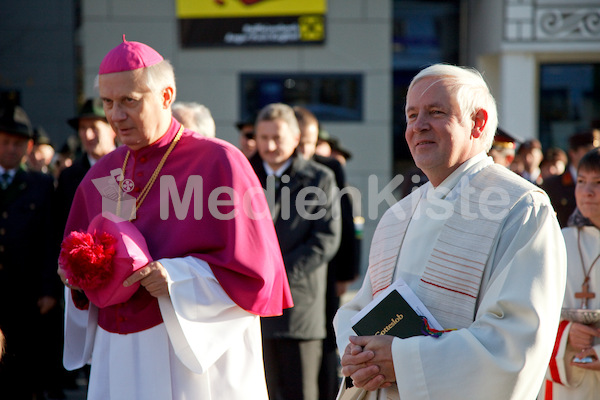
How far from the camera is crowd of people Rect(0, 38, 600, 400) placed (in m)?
2.28

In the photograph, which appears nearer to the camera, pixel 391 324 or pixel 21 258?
pixel 391 324

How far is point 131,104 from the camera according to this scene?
124 inches

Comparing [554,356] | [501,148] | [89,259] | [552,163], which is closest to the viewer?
[89,259]

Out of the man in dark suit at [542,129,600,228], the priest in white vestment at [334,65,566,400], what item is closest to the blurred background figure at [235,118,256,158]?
the man in dark suit at [542,129,600,228]

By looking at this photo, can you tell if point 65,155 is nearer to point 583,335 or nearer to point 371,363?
point 583,335

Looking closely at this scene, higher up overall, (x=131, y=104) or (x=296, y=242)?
(x=131, y=104)

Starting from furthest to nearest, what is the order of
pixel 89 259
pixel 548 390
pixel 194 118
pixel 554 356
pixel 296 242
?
pixel 296 242, pixel 194 118, pixel 548 390, pixel 554 356, pixel 89 259

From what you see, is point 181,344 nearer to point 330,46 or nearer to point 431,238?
point 431,238

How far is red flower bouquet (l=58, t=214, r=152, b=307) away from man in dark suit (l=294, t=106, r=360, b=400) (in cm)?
270

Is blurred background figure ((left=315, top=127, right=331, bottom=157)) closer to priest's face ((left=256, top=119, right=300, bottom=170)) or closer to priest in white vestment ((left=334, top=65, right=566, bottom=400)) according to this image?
priest's face ((left=256, top=119, right=300, bottom=170))

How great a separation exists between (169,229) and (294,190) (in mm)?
1988

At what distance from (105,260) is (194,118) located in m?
2.11

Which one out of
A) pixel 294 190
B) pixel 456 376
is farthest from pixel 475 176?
pixel 294 190

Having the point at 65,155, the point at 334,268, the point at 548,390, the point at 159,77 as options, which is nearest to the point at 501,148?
the point at 334,268
